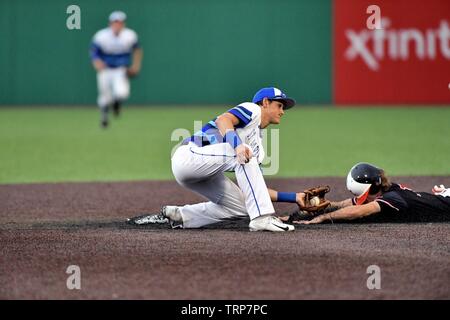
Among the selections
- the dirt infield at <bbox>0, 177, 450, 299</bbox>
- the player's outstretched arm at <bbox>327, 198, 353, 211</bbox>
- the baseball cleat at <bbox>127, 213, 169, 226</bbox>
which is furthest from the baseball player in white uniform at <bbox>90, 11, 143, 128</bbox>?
the player's outstretched arm at <bbox>327, 198, 353, 211</bbox>

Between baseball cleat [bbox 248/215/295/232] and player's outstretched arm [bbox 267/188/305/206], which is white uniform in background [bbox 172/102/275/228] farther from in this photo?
player's outstretched arm [bbox 267/188/305/206]

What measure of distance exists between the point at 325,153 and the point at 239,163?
27.5 ft

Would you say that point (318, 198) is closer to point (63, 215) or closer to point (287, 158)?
point (63, 215)

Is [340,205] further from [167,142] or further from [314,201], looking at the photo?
[167,142]

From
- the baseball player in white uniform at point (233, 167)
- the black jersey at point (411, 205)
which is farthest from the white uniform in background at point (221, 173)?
the black jersey at point (411, 205)

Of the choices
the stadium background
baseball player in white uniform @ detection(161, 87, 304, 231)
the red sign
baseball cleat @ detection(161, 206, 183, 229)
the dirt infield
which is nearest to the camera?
the dirt infield

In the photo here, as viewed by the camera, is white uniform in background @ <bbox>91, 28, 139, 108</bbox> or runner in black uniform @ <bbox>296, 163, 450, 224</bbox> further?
white uniform in background @ <bbox>91, 28, 139, 108</bbox>

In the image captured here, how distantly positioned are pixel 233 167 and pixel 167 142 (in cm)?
968

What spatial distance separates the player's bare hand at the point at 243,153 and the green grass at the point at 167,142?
5.56 meters

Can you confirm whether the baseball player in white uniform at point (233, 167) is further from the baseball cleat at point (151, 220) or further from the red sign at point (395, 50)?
the red sign at point (395, 50)

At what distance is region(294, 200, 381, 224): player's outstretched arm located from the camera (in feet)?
26.9

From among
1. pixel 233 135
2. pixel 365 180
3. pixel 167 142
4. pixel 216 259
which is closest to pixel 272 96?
pixel 233 135

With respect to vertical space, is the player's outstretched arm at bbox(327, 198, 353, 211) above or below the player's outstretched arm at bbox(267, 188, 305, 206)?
below

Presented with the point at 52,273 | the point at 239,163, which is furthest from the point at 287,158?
the point at 52,273
